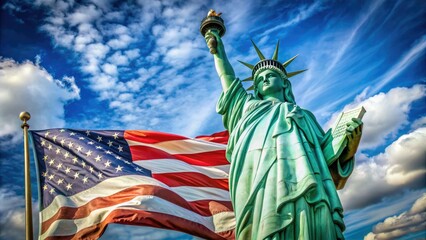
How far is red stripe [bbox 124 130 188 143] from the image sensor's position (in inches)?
441

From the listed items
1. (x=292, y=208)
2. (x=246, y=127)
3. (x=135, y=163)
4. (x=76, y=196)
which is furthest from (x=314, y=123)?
(x=76, y=196)

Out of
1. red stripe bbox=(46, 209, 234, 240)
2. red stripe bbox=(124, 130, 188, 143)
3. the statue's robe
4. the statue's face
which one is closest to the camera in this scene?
the statue's robe

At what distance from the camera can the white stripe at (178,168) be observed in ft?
34.1

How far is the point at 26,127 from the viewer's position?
9.16 metres

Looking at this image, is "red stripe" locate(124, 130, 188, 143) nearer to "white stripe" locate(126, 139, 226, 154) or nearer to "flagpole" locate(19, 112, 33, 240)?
"white stripe" locate(126, 139, 226, 154)

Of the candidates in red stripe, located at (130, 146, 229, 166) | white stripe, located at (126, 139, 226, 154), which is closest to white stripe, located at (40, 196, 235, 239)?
red stripe, located at (130, 146, 229, 166)

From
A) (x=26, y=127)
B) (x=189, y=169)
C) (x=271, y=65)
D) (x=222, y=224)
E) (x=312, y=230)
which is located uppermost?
(x=271, y=65)

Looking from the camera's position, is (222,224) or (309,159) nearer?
(309,159)

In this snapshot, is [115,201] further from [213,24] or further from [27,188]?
[213,24]

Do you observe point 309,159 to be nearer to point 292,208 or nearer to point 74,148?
point 292,208

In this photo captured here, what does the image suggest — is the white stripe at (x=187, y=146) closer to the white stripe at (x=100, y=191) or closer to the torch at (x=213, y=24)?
the white stripe at (x=100, y=191)

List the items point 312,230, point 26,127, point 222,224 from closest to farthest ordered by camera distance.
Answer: point 312,230, point 26,127, point 222,224

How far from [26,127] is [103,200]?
2.31 meters

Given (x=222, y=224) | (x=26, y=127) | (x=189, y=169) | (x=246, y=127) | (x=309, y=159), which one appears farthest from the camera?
(x=189, y=169)
